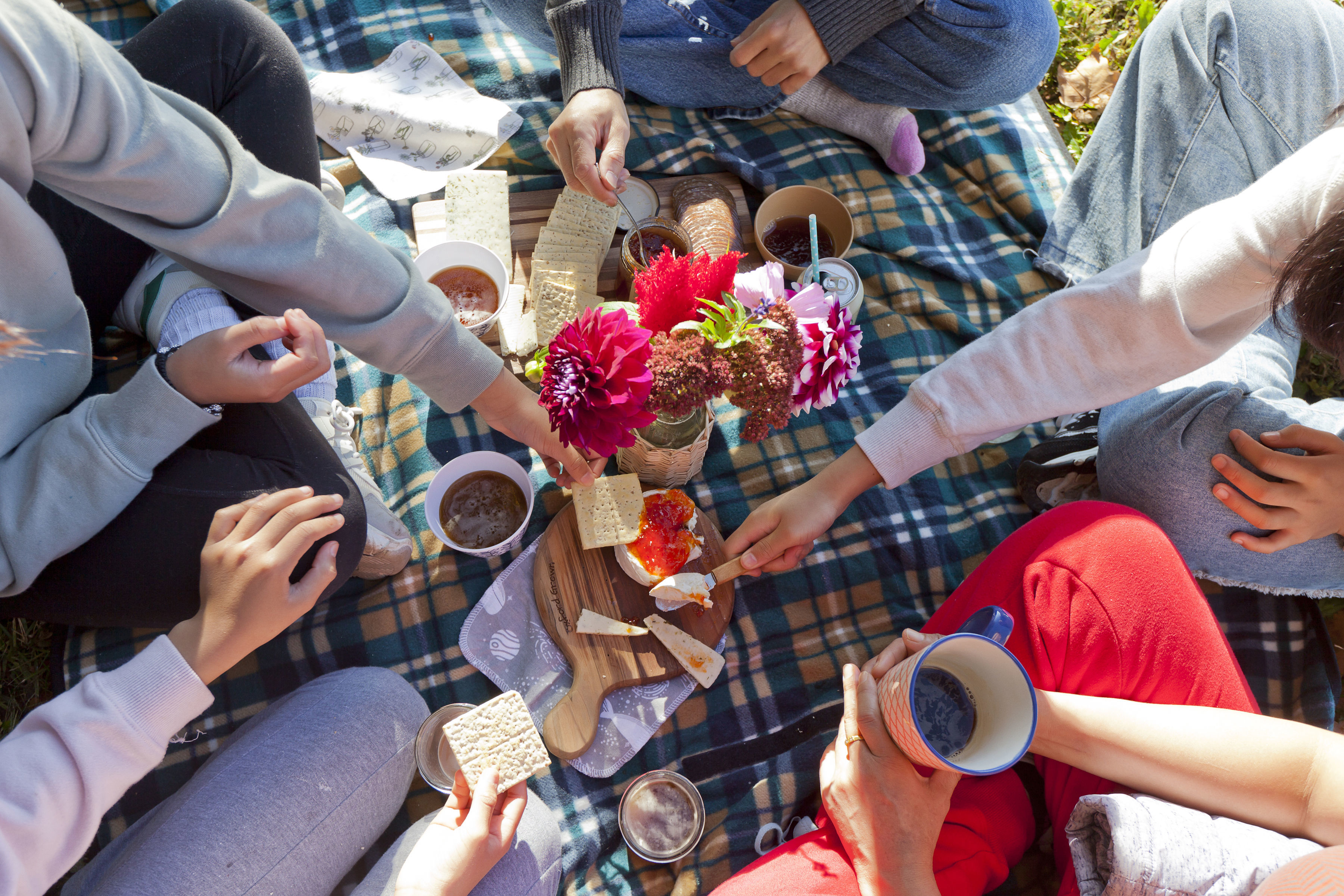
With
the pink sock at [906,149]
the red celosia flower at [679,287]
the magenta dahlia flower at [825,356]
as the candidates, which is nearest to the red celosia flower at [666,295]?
the red celosia flower at [679,287]

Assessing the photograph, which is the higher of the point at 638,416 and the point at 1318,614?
the point at 638,416

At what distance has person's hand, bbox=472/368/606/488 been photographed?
1192mm

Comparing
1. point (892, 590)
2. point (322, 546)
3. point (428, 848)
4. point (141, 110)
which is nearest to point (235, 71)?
point (141, 110)

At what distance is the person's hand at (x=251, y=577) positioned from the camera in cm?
100

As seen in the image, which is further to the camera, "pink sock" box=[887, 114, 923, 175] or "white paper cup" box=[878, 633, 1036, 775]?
"pink sock" box=[887, 114, 923, 175]

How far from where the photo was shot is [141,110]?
0.90m

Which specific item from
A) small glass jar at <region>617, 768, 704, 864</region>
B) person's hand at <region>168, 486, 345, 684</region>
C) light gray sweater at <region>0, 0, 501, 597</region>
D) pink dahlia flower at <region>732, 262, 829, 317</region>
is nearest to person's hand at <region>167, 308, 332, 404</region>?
light gray sweater at <region>0, 0, 501, 597</region>

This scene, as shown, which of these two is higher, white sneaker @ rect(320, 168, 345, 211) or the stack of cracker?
white sneaker @ rect(320, 168, 345, 211)

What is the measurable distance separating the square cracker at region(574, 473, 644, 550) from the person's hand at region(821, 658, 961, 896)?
16.0 inches

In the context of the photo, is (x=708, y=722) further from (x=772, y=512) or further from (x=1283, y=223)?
(x=1283, y=223)

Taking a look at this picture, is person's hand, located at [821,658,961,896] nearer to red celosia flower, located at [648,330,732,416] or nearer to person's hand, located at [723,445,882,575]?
person's hand, located at [723,445,882,575]

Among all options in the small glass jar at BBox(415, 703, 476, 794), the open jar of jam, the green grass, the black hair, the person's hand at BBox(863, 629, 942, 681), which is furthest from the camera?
the green grass

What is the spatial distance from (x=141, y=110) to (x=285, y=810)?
951 mm

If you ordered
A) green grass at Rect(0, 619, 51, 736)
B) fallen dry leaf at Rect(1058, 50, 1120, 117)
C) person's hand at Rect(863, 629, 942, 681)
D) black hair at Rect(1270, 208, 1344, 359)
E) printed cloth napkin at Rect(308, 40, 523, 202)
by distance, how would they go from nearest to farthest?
1. black hair at Rect(1270, 208, 1344, 359)
2. person's hand at Rect(863, 629, 942, 681)
3. green grass at Rect(0, 619, 51, 736)
4. printed cloth napkin at Rect(308, 40, 523, 202)
5. fallen dry leaf at Rect(1058, 50, 1120, 117)
